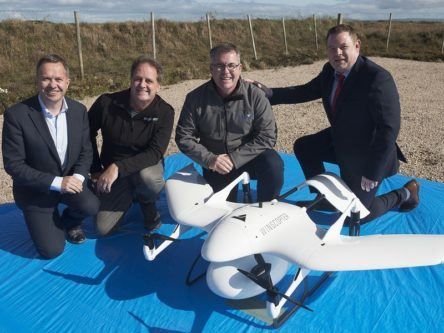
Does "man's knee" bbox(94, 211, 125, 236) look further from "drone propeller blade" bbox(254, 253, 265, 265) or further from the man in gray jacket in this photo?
"drone propeller blade" bbox(254, 253, 265, 265)

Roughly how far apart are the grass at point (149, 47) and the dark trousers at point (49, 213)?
824 centimetres

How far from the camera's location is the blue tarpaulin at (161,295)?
2.63m

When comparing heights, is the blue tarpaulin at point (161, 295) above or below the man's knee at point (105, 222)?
below

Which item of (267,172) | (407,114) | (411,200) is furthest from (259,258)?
(407,114)

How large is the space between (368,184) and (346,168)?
336 mm

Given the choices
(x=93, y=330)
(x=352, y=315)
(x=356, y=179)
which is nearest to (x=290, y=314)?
(x=352, y=315)

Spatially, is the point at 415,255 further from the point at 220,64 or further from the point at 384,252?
the point at 220,64

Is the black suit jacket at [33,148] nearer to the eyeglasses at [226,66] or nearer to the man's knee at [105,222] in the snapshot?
the man's knee at [105,222]

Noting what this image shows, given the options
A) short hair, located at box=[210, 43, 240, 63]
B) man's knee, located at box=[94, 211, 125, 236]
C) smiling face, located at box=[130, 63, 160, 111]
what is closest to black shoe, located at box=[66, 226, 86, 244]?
man's knee, located at box=[94, 211, 125, 236]

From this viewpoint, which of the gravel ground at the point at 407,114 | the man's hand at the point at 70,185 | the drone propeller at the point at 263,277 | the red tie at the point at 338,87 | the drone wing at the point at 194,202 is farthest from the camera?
the gravel ground at the point at 407,114

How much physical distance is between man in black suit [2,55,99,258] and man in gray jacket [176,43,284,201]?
88 cm

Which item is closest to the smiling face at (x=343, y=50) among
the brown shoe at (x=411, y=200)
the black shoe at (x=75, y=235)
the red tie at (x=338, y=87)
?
the red tie at (x=338, y=87)

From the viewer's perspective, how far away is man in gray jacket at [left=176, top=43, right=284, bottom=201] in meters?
3.50

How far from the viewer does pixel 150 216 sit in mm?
3797
